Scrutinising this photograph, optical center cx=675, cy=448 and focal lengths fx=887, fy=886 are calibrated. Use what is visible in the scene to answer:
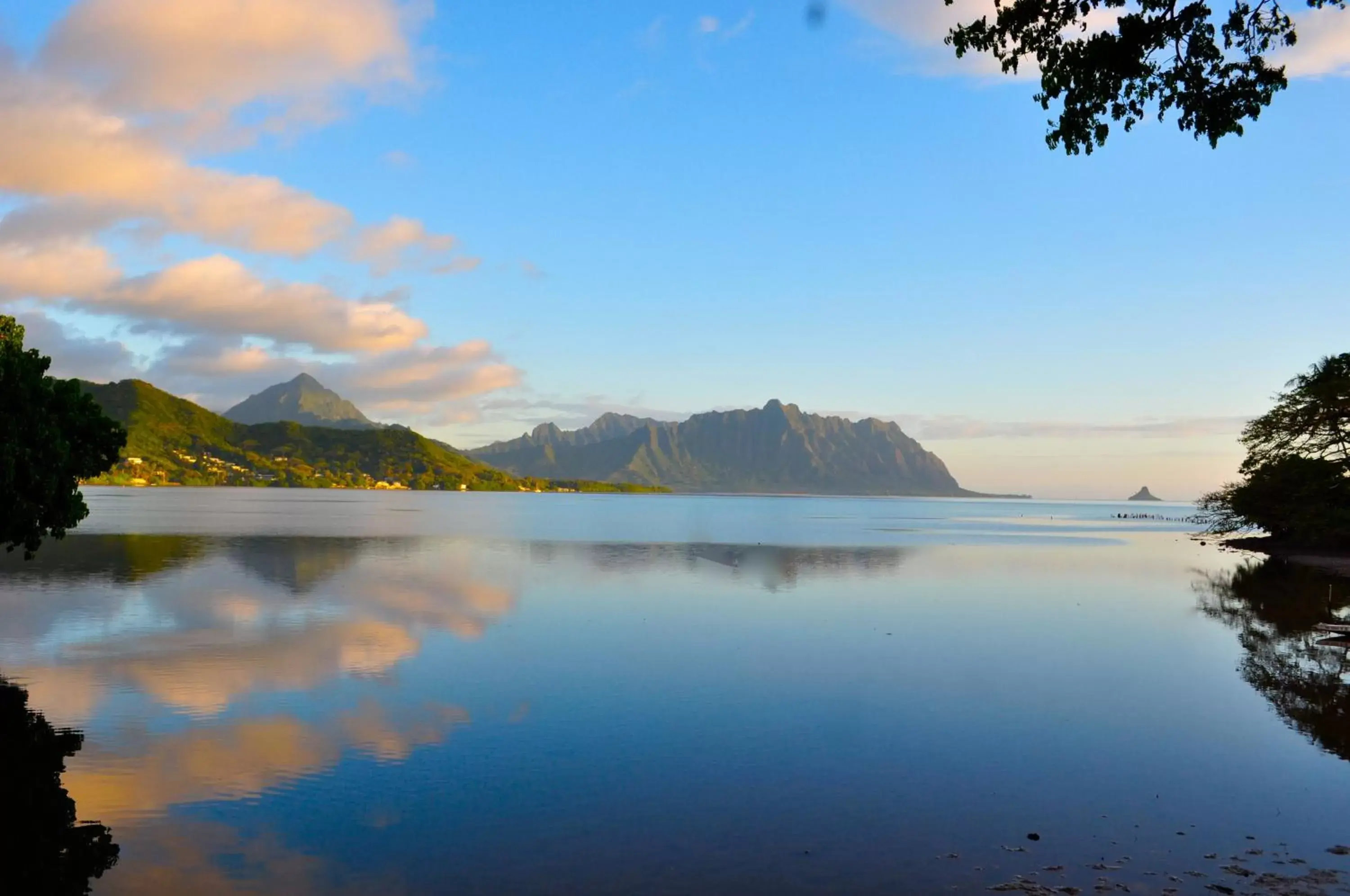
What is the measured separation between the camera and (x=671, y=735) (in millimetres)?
23906

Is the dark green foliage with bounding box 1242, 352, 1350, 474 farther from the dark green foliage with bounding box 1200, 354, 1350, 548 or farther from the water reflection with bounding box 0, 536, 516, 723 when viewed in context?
the water reflection with bounding box 0, 536, 516, 723

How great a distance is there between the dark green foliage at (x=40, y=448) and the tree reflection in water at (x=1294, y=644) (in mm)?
41547

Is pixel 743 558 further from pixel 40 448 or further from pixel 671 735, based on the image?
pixel 671 735

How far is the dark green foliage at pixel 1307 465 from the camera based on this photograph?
92.9 metres

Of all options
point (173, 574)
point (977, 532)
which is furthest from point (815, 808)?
point (977, 532)

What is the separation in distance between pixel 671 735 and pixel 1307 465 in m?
100

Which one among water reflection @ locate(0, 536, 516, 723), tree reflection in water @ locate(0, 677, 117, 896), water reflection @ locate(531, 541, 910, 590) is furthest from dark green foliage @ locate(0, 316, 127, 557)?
water reflection @ locate(531, 541, 910, 590)

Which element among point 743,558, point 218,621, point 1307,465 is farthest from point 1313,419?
point 218,621

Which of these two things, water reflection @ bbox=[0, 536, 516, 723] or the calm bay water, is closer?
the calm bay water

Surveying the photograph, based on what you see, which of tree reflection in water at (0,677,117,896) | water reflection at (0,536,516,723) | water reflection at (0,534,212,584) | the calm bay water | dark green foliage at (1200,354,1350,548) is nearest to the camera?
tree reflection in water at (0,677,117,896)

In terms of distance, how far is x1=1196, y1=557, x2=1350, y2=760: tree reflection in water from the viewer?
2703 cm

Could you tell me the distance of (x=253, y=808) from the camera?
57.3ft

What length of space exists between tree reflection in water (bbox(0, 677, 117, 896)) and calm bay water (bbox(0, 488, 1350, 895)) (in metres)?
0.47

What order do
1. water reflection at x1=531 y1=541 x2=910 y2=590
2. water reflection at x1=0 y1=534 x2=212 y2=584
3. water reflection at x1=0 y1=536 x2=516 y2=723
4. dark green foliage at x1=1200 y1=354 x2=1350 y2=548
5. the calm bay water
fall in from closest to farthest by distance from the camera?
the calm bay water
water reflection at x1=0 y1=536 x2=516 y2=723
water reflection at x1=0 y1=534 x2=212 y2=584
water reflection at x1=531 y1=541 x2=910 y2=590
dark green foliage at x1=1200 y1=354 x2=1350 y2=548
